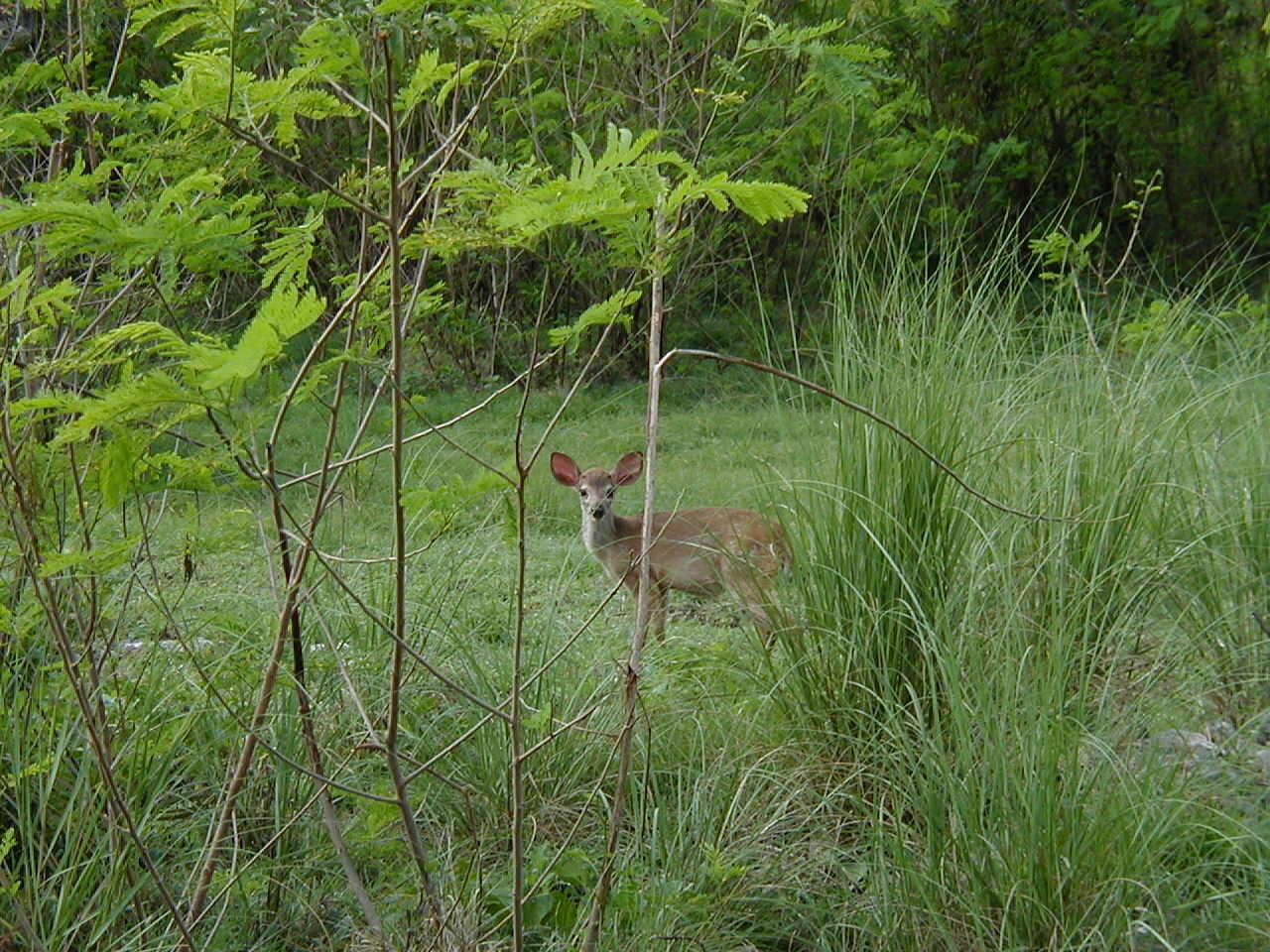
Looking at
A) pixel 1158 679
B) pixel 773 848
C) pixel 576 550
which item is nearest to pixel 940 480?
pixel 1158 679

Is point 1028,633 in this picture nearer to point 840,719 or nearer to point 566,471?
point 840,719

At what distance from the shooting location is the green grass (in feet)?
10.3

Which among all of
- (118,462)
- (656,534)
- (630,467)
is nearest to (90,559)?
(118,462)

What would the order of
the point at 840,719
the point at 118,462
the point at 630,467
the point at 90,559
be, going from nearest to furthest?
the point at 118,462 → the point at 90,559 → the point at 840,719 → the point at 630,467

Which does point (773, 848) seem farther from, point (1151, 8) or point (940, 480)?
point (1151, 8)

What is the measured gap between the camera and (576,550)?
311 inches

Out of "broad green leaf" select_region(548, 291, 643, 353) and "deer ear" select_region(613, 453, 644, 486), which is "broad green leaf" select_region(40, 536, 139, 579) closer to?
"broad green leaf" select_region(548, 291, 643, 353)

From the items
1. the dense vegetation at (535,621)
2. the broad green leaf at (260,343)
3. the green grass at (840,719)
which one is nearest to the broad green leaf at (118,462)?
the dense vegetation at (535,621)

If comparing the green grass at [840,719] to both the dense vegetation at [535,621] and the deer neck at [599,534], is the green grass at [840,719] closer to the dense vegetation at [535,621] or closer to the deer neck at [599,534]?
the dense vegetation at [535,621]

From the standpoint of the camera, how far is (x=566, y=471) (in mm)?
6867

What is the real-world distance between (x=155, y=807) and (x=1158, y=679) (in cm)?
231

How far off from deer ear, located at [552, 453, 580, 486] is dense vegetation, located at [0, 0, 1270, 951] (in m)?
1.03

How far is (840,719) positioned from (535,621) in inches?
45.0

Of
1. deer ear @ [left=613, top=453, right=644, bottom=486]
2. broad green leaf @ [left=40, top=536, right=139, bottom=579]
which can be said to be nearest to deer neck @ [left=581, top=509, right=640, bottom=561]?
deer ear @ [left=613, top=453, right=644, bottom=486]
